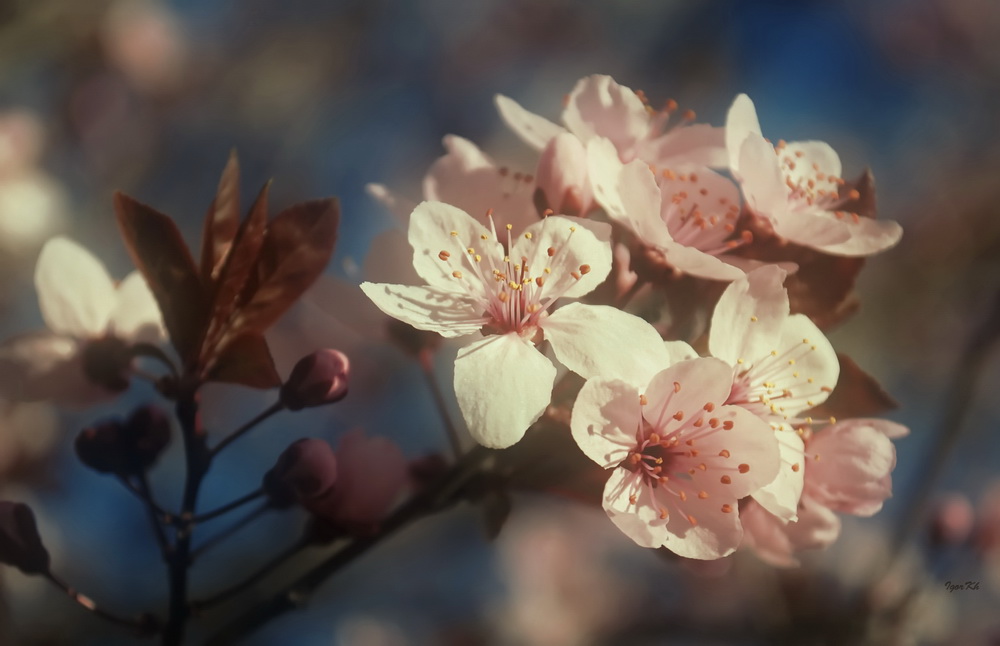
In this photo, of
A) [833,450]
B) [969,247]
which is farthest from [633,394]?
[969,247]

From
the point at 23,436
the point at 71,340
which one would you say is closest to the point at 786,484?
the point at 71,340

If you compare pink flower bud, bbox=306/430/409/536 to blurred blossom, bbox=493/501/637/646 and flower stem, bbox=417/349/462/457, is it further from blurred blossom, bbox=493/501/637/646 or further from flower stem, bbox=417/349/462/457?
blurred blossom, bbox=493/501/637/646

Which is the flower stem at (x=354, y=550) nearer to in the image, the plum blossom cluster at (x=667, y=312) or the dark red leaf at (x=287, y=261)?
the plum blossom cluster at (x=667, y=312)

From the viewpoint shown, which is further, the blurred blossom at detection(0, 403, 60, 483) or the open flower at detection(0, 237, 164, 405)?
the blurred blossom at detection(0, 403, 60, 483)

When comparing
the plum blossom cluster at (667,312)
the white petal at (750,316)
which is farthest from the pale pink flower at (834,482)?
the white petal at (750,316)

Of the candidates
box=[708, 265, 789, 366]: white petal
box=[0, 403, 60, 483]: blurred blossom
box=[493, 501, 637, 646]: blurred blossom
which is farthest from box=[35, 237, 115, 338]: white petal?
box=[493, 501, 637, 646]: blurred blossom

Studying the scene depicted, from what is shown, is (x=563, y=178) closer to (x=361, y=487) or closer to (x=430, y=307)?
(x=430, y=307)
